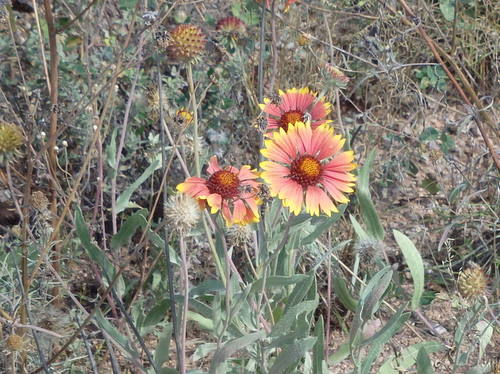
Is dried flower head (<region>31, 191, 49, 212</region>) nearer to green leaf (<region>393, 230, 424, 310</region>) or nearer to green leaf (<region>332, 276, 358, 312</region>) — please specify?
green leaf (<region>332, 276, 358, 312</region>)

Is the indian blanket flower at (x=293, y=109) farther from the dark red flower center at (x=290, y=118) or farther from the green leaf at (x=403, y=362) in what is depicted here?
the green leaf at (x=403, y=362)

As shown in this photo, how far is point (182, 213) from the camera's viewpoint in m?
1.34

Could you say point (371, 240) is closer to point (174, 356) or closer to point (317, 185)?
point (317, 185)

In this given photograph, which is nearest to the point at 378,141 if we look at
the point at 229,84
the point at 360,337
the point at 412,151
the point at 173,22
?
the point at 412,151

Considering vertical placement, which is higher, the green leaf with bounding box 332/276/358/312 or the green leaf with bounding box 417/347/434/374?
the green leaf with bounding box 332/276/358/312

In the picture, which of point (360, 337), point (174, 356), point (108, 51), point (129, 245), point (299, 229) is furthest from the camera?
point (108, 51)

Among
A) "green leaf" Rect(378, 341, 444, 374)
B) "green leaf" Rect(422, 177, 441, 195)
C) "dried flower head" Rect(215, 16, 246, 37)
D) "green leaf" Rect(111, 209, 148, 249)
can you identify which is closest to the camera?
"green leaf" Rect(111, 209, 148, 249)

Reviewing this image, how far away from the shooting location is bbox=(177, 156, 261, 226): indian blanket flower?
139 centimetres

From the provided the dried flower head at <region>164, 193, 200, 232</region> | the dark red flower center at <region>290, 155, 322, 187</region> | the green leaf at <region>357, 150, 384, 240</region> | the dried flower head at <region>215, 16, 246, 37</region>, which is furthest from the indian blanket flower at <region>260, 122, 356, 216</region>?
the dried flower head at <region>215, 16, 246, 37</region>

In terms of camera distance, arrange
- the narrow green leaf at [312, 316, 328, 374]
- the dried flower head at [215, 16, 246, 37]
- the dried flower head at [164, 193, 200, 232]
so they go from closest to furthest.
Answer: the dried flower head at [164, 193, 200, 232], the narrow green leaf at [312, 316, 328, 374], the dried flower head at [215, 16, 246, 37]

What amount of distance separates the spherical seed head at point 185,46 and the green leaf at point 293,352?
0.71 metres

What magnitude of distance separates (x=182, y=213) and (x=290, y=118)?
0.51 meters

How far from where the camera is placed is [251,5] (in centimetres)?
258

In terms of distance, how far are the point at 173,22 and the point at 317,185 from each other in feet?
7.36
